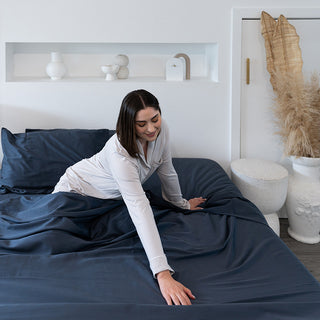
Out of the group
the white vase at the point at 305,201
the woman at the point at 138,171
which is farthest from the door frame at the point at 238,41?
the woman at the point at 138,171

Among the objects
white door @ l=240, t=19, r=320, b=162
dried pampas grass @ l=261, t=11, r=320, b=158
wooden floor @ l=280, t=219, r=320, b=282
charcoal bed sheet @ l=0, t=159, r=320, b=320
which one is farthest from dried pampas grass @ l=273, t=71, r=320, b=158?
charcoal bed sheet @ l=0, t=159, r=320, b=320

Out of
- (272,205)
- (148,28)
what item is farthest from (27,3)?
(272,205)

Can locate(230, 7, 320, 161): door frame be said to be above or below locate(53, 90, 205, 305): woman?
above

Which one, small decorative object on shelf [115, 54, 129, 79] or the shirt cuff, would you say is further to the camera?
small decorative object on shelf [115, 54, 129, 79]

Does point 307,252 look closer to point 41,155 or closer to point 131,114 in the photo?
point 131,114

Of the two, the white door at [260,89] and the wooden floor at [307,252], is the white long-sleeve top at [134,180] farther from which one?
the white door at [260,89]

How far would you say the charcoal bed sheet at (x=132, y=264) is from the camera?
125cm

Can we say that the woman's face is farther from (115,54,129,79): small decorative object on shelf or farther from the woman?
(115,54,129,79): small decorative object on shelf

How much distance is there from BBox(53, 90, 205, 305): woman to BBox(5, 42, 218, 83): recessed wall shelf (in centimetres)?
136

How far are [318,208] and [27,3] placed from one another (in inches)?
98.0

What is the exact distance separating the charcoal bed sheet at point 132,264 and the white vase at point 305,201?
754 mm

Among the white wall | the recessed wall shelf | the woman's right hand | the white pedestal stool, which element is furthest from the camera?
the recessed wall shelf

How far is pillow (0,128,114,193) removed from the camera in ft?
8.21

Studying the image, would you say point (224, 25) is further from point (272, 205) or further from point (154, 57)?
point (272, 205)
